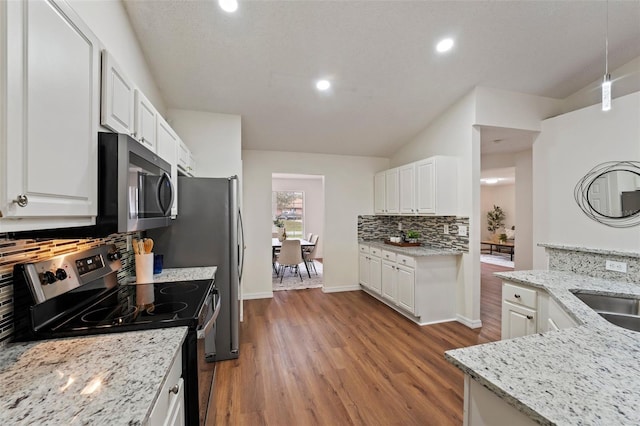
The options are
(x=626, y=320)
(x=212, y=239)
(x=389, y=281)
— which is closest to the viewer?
(x=626, y=320)

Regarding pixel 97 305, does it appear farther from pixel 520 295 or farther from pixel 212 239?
pixel 520 295

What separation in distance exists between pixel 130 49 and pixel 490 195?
11496 millimetres

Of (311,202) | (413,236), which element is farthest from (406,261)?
(311,202)

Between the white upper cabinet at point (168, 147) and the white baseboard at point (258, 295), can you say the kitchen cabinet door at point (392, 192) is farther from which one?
the white upper cabinet at point (168, 147)

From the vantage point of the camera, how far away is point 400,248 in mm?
4000

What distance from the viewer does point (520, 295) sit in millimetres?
2086

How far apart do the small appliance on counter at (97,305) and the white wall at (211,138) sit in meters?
1.95

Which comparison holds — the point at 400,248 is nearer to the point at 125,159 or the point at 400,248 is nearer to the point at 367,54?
the point at 367,54

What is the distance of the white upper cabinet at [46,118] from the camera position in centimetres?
70

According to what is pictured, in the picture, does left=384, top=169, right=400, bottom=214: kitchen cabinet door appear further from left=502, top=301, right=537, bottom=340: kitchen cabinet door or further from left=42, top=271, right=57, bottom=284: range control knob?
left=42, top=271, right=57, bottom=284: range control knob

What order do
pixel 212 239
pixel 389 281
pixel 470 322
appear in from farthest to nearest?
pixel 389 281
pixel 470 322
pixel 212 239

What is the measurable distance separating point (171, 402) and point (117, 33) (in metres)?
2.33

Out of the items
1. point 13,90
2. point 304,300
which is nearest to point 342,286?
point 304,300

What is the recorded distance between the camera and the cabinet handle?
72 centimetres
